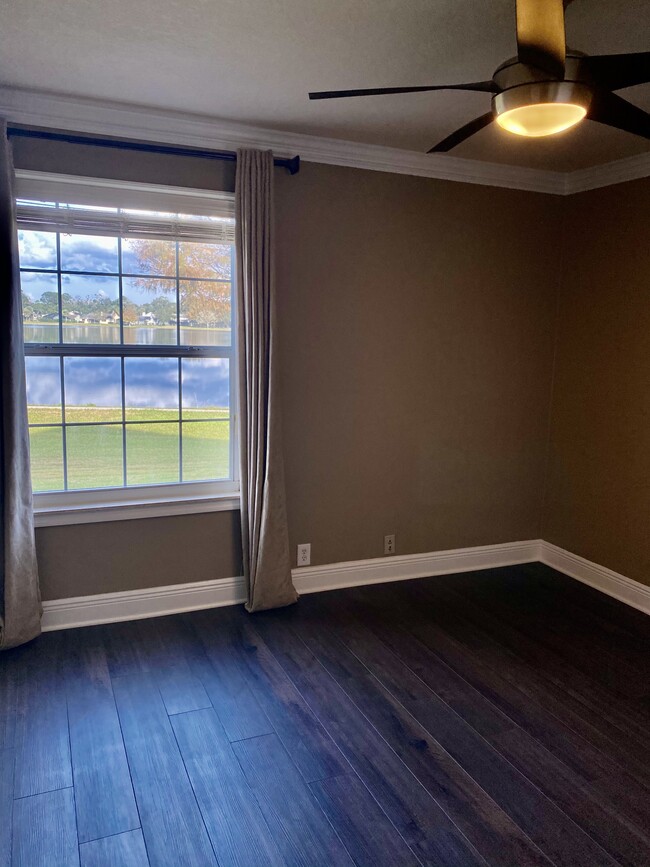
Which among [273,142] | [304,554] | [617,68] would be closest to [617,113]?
[617,68]

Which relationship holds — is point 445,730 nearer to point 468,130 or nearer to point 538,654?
point 538,654

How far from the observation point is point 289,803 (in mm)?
2066

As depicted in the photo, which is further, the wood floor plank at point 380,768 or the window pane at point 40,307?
the window pane at point 40,307

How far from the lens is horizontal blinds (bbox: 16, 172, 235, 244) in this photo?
2998 mm

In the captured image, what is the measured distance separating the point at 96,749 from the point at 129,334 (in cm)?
194

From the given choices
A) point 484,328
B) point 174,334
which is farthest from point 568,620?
point 174,334

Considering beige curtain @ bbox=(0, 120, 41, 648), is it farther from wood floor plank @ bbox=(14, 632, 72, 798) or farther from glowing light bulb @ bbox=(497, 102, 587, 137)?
glowing light bulb @ bbox=(497, 102, 587, 137)

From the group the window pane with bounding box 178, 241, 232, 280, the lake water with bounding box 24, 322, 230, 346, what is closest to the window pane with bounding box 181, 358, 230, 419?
the lake water with bounding box 24, 322, 230, 346

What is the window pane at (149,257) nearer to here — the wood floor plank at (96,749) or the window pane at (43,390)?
the window pane at (43,390)

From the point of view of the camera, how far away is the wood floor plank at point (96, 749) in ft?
6.52

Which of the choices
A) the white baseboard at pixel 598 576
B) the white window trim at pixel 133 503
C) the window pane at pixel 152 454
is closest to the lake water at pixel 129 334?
the window pane at pixel 152 454

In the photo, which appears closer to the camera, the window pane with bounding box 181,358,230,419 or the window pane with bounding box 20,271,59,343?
the window pane with bounding box 20,271,59,343

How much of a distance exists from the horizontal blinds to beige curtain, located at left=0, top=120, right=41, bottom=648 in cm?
17

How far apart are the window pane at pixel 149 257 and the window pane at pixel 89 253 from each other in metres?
0.06
